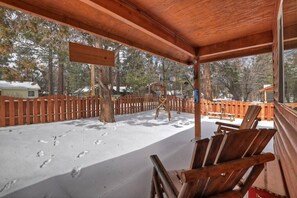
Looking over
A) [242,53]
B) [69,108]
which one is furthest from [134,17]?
[69,108]

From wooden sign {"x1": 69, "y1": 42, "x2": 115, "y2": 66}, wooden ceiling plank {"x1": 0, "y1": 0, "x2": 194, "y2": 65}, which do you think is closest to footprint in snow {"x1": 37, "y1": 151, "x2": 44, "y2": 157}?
wooden sign {"x1": 69, "y1": 42, "x2": 115, "y2": 66}

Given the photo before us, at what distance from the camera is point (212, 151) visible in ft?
3.64

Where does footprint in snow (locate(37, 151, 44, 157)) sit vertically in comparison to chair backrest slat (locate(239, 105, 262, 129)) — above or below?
below

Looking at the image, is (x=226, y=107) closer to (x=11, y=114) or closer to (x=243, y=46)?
(x=243, y=46)

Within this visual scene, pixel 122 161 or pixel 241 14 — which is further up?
pixel 241 14

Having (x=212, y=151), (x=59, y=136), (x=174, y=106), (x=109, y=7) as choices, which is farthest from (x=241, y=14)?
(x=174, y=106)

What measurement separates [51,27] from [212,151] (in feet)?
24.5

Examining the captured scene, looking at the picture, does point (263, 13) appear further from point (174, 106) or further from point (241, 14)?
point (174, 106)

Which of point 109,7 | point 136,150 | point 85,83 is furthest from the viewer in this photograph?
point 85,83

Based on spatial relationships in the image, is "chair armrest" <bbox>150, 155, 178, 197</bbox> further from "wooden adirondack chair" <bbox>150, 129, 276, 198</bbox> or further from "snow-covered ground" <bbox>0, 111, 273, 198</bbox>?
"snow-covered ground" <bbox>0, 111, 273, 198</bbox>

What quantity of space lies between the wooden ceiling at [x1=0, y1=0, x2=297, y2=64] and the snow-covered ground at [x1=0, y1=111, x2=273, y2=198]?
213cm

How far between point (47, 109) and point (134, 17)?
7086 millimetres

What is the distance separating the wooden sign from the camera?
2.48 meters

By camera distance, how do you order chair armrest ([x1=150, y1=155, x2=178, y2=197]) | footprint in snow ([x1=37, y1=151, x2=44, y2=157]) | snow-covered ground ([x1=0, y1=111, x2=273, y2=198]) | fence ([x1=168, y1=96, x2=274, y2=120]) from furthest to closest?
fence ([x1=168, y1=96, x2=274, y2=120]), footprint in snow ([x1=37, y1=151, x2=44, y2=157]), snow-covered ground ([x1=0, y1=111, x2=273, y2=198]), chair armrest ([x1=150, y1=155, x2=178, y2=197])
